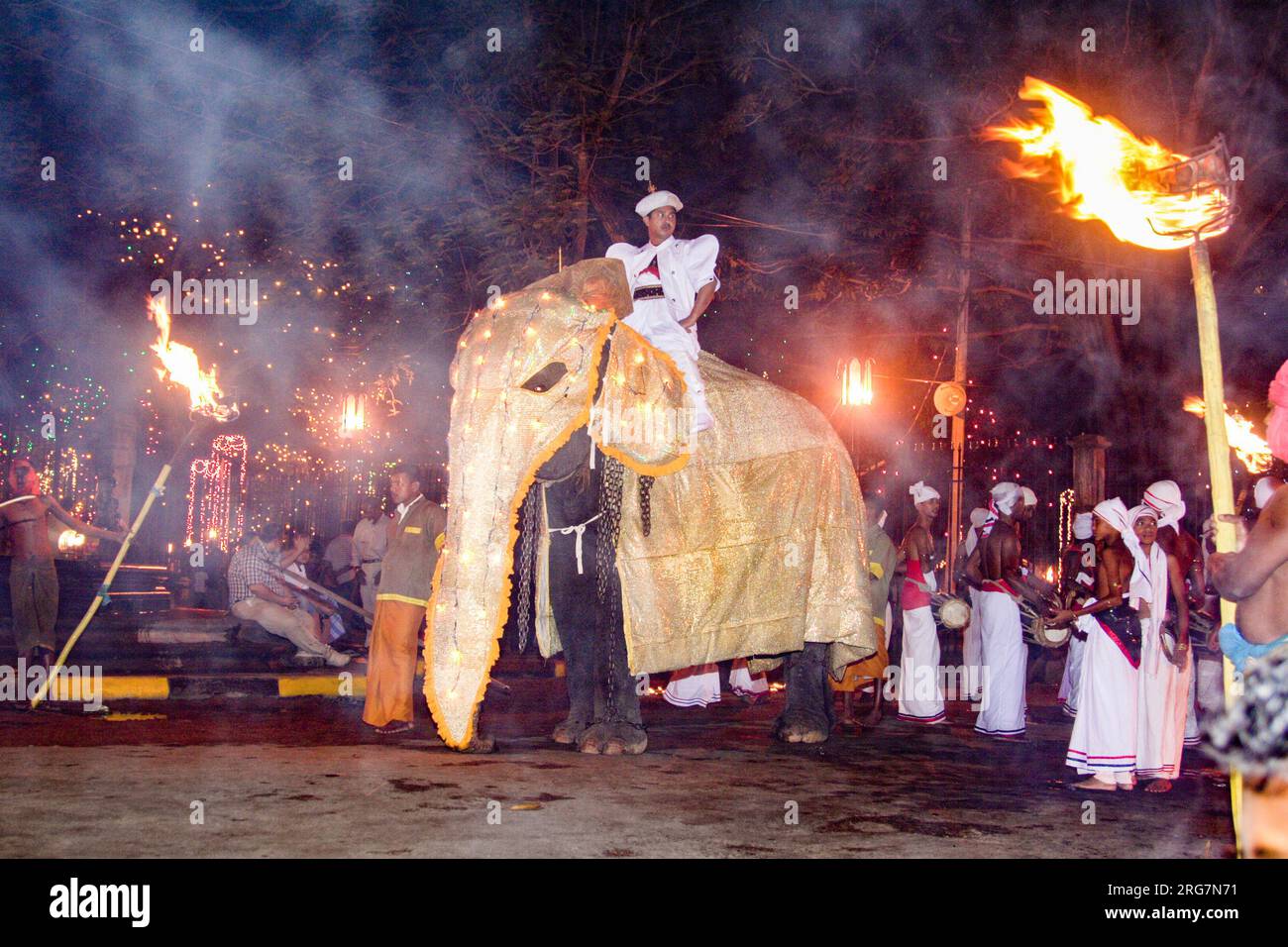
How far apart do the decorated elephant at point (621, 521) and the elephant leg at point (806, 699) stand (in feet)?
0.04

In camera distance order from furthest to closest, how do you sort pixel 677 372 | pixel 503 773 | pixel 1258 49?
pixel 1258 49, pixel 677 372, pixel 503 773

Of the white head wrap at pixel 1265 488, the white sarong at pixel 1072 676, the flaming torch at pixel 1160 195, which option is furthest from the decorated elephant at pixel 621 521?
the white sarong at pixel 1072 676

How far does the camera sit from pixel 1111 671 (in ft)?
24.5

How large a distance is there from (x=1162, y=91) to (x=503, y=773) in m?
11.3

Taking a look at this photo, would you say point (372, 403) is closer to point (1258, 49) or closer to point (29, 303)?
point (29, 303)

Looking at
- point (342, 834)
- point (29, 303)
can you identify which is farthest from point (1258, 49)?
point (29, 303)

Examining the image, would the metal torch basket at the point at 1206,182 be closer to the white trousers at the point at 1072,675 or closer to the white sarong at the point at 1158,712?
the white sarong at the point at 1158,712

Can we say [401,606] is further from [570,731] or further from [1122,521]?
[1122,521]

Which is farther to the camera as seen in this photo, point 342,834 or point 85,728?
point 85,728

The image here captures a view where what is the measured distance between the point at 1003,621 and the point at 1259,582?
19.1 feet

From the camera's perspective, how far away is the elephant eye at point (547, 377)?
6.90 meters

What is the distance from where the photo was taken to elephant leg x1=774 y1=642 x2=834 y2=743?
8.37 metres

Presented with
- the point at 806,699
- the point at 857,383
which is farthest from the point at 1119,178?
the point at 857,383

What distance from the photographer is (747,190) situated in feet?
53.6
